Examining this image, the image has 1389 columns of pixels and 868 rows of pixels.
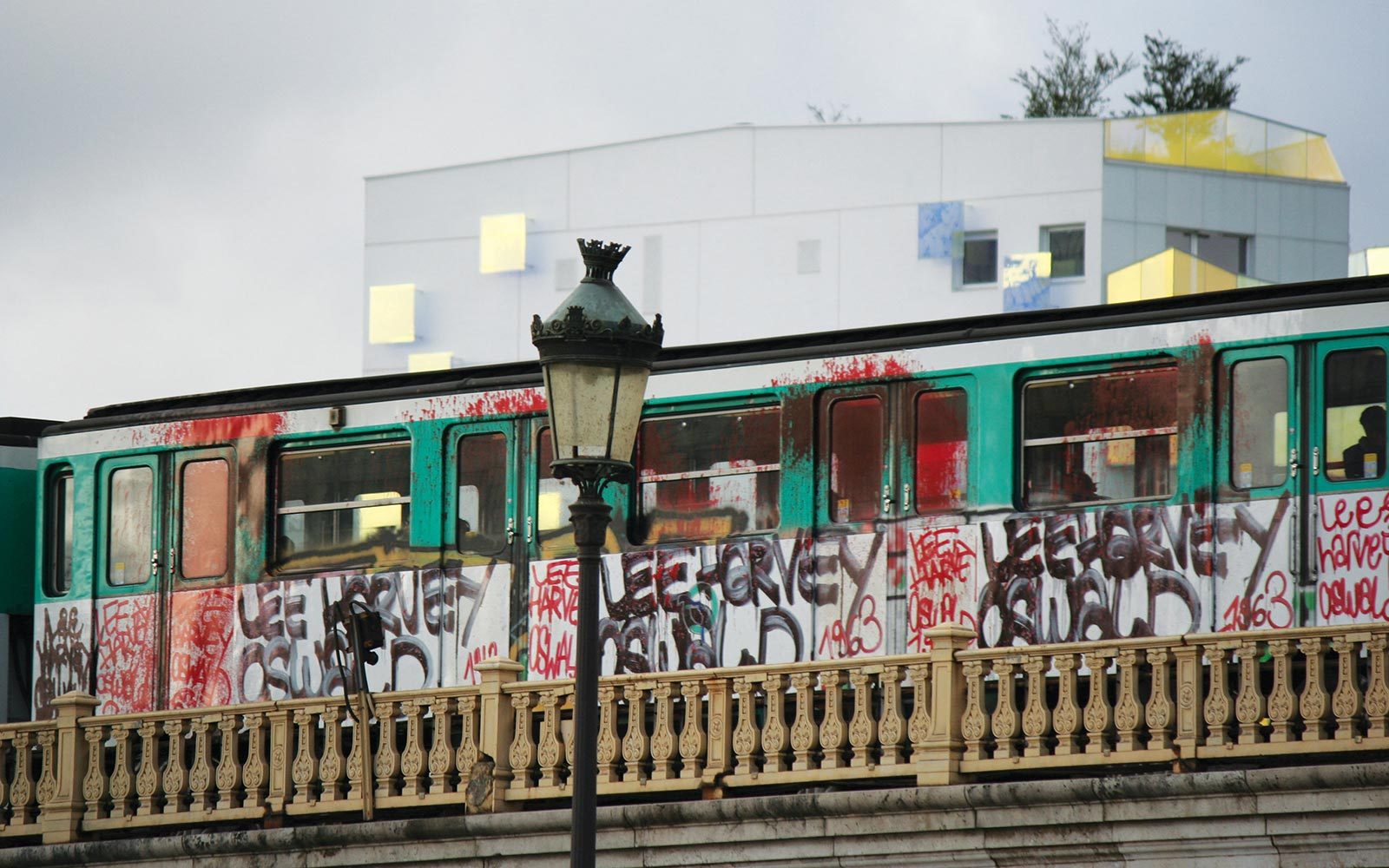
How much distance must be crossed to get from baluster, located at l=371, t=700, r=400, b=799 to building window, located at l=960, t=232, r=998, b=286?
29.2 m

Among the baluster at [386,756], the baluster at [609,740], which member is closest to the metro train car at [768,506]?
the baluster at [386,756]

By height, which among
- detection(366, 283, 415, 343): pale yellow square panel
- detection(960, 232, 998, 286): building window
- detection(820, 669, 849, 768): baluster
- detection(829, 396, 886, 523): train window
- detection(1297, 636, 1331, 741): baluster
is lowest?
detection(820, 669, 849, 768): baluster

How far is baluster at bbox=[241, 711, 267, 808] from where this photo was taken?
18.5 metres

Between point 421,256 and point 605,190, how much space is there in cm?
485

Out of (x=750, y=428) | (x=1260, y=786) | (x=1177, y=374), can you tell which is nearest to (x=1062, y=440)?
(x=1177, y=374)

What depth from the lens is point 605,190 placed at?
48656 millimetres

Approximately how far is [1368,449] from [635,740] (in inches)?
201

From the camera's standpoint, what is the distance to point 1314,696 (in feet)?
48.1

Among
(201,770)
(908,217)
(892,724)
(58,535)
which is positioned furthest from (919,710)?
(908,217)

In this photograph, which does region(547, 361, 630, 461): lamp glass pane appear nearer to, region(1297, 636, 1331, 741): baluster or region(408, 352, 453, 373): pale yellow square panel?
region(1297, 636, 1331, 741): baluster

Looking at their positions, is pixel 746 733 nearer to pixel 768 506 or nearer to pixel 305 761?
pixel 768 506

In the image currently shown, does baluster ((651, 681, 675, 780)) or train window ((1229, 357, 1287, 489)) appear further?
train window ((1229, 357, 1287, 489))

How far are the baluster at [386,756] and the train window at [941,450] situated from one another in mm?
3983

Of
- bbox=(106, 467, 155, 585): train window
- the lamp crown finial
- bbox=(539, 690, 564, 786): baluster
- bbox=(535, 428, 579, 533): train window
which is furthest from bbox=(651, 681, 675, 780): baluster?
bbox=(106, 467, 155, 585): train window
